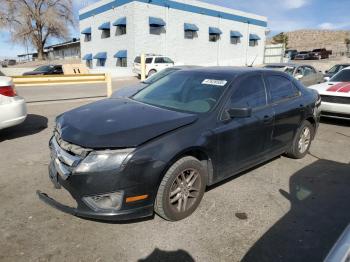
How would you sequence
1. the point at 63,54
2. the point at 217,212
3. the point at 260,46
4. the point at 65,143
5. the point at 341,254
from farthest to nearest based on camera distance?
the point at 63,54, the point at 260,46, the point at 217,212, the point at 65,143, the point at 341,254

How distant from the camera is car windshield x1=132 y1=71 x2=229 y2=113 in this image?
3883 mm

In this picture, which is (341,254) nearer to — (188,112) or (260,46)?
(188,112)

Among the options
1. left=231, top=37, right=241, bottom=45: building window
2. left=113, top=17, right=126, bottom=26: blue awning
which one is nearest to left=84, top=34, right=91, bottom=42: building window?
left=113, top=17, right=126, bottom=26: blue awning

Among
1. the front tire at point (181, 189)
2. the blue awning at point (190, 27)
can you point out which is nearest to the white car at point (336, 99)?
the front tire at point (181, 189)

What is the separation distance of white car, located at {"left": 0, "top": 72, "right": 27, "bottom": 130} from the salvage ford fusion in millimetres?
2627

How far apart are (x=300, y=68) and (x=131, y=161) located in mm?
10510

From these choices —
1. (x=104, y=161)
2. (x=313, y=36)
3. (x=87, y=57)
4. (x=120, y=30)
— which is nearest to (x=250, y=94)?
(x=104, y=161)

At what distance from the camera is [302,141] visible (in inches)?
213

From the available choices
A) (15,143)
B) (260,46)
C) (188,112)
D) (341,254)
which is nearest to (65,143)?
(188,112)

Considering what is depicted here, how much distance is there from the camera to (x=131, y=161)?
9.59 ft

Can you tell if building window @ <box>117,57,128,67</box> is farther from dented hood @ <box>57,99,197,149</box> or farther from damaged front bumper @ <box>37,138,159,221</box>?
damaged front bumper @ <box>37,138,159,221</box>

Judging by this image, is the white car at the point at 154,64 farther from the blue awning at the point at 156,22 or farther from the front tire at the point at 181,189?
the front tire at the point at 181,189

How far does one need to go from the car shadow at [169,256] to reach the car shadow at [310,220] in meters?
0.52

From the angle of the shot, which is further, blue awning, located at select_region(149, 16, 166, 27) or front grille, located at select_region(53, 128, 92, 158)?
blue awning, located at select_region(149, 16, 166, 27)
